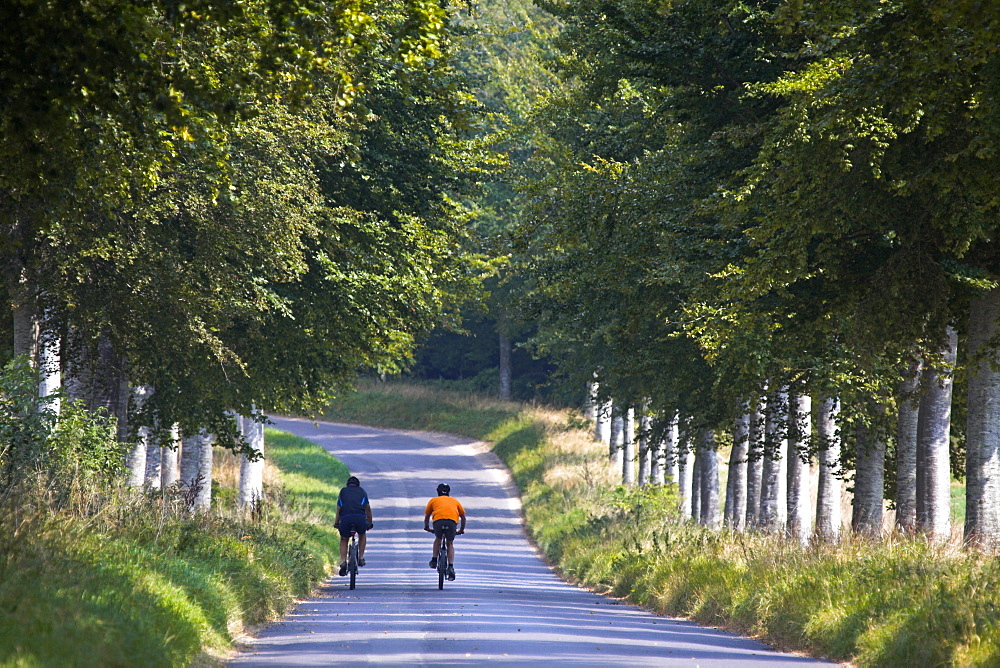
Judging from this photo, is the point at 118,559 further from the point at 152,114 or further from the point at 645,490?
the point at 645,490

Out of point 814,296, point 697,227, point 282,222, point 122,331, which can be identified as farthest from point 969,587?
point 122,331

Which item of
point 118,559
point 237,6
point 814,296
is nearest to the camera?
point 237,6

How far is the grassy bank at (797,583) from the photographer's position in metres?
9.68

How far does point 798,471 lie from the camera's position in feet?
67.7

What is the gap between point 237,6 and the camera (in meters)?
7.81

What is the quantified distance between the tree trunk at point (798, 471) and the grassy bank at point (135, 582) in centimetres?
841

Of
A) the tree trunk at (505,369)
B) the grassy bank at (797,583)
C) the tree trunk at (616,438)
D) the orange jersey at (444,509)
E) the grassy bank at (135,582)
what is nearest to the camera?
the grassy bank at (135,582)

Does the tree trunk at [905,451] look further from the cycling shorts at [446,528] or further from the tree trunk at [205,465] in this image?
the tree trunk at [205,465]

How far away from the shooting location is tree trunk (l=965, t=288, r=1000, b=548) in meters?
12.9

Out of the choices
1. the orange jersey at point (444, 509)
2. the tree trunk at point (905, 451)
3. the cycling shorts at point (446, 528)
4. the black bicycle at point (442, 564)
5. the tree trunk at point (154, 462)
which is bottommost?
the black bicycle at point (442, 564)

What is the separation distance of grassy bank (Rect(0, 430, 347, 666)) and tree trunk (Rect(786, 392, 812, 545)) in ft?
27.6

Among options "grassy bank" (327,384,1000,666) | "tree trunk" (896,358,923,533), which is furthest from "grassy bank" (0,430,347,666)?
"tree trunk" (896,358,923,533)

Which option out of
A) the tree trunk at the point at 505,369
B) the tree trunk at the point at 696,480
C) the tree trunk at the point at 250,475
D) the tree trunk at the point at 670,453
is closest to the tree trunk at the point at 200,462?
the tree trunk at the point at 250,475

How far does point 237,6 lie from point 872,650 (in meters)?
7.63
